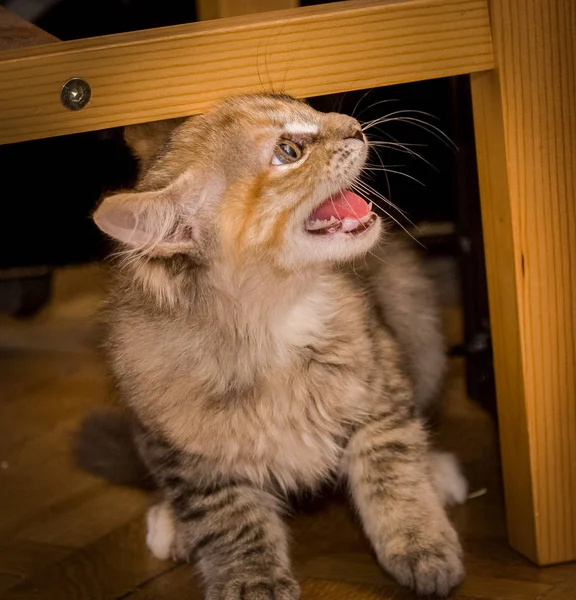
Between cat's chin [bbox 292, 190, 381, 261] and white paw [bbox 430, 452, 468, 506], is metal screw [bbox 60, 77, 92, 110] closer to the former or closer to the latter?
cat's chin [bbox 292, 190, 381, 261]

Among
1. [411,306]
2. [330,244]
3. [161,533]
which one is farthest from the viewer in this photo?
[411,306]

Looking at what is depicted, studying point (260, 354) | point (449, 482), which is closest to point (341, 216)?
point (260, 354)

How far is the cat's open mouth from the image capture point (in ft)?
3.92

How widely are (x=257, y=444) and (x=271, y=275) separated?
24 cm

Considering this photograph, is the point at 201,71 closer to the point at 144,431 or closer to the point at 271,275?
the point at 271,275

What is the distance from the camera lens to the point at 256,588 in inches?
45.9

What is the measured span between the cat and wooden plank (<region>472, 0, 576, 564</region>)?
0.15 meters

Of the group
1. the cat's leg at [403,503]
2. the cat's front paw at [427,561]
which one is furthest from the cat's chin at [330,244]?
the cat's front paw at [427,561]

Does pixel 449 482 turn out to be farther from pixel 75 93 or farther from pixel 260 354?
pixel 75 93

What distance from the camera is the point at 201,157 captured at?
3.91ft

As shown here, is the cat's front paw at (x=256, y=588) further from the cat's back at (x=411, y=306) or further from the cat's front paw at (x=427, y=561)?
the cat's back at (x=411, y=306)

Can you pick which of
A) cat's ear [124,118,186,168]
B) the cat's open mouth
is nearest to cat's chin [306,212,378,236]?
the cat's open mouth

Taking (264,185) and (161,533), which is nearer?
(264,185)

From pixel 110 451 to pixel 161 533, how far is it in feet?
1.35
